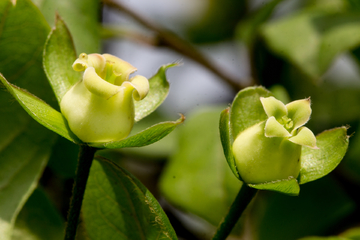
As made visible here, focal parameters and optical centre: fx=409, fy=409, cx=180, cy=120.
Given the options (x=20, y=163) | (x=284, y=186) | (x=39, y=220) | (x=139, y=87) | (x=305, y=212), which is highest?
(x=139, y=87)

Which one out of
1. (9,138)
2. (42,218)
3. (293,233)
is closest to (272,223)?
(293,233)

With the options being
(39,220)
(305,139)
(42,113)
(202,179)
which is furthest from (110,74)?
(202,179)

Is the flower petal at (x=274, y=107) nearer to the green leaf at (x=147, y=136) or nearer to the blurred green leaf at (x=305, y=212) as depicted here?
the green leaf at (x=147, y=136)

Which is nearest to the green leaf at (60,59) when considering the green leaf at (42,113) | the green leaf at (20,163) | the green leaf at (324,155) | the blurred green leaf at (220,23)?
the green leaf at (42,113)

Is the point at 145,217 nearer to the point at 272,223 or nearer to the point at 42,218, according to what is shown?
the point at 42,218

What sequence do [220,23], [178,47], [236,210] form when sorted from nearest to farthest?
[236,210], [178,47], [220,23]

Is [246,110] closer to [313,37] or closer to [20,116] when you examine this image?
[20,116]

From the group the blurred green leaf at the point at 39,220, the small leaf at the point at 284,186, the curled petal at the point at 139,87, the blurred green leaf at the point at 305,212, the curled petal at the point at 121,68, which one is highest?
the curled petal at the point at 121,68
